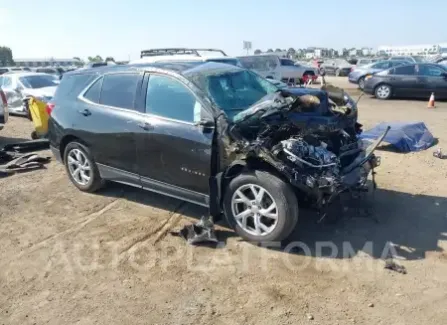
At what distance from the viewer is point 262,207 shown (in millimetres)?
4148

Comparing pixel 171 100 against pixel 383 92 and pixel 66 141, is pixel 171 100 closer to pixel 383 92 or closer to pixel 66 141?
pixel 66 141

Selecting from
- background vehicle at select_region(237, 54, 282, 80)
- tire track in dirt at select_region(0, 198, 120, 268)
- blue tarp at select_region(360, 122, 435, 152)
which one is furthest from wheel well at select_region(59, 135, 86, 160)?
background vehicle at select_region(237, 54, 282, 80)

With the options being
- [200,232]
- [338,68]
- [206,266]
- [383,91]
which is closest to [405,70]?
[383,91]

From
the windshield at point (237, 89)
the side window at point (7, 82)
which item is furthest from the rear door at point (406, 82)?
the side window at point (7, 82)

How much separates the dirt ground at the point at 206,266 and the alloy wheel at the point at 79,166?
0.26 m

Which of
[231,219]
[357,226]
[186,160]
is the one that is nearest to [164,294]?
[231,219]

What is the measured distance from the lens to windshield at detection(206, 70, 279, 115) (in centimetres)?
460

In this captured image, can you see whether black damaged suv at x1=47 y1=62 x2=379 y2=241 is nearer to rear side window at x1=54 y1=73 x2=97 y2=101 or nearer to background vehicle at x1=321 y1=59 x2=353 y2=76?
rear side window at x1=54 y1=73 x2=97 y2=101

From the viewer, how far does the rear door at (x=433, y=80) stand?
15.1 metres

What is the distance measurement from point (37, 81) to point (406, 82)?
1306 centimetres

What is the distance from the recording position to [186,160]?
451 centimetres

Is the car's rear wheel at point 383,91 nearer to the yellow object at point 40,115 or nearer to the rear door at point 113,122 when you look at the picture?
the yellow object at point 40,115

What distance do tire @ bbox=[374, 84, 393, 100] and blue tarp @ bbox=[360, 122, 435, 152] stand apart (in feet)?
26.6

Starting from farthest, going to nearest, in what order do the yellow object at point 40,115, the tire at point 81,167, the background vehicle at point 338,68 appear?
1. the background vehicle at point 338,68
2. the yellow object at point 40,115
3. the tire at point 81,167
